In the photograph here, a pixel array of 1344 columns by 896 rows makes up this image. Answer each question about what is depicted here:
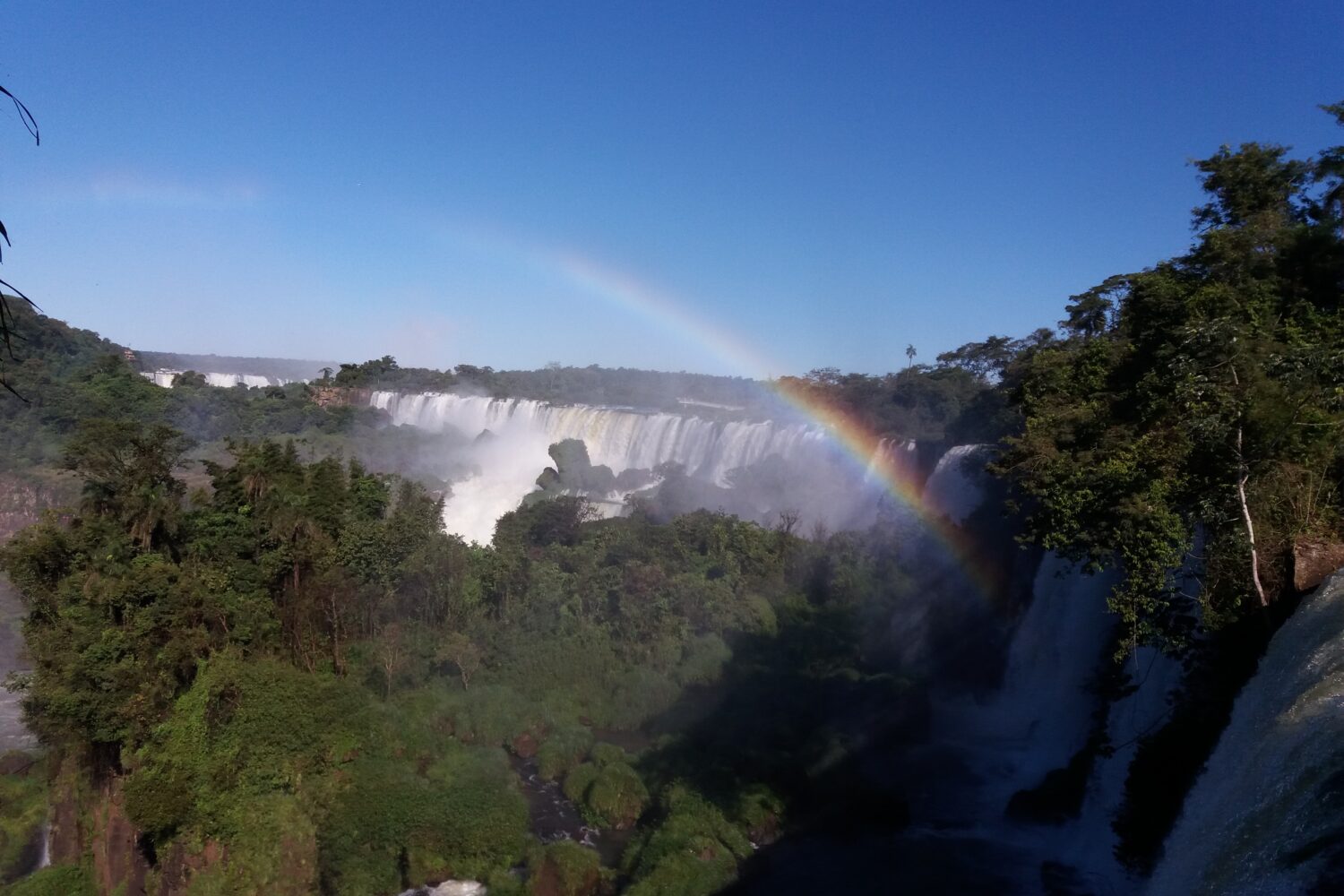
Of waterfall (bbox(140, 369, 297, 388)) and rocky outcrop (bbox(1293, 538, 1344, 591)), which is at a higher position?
rocky outcrop (bbox(1293, 538, 1344, 591))

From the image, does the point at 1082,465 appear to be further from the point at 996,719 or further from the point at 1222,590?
the point at 996,719

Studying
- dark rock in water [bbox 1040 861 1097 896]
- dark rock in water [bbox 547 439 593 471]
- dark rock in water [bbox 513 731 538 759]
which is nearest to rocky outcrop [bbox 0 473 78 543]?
dark rock in water [bbox 547 439 593 471]

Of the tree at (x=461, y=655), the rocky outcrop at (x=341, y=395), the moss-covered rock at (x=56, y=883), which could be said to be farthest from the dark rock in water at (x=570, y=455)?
the moss-covered rock at (x=56, y=883)

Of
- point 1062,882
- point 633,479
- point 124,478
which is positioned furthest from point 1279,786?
point 633,479

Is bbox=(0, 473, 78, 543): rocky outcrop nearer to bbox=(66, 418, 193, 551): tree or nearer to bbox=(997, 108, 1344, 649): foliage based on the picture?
bbox=(66, 418, 193, 551): tree

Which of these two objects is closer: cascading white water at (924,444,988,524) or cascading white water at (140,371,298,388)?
cascading white water at (924,444,988,524)

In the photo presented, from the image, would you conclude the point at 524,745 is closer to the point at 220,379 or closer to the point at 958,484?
the point at 958,484
